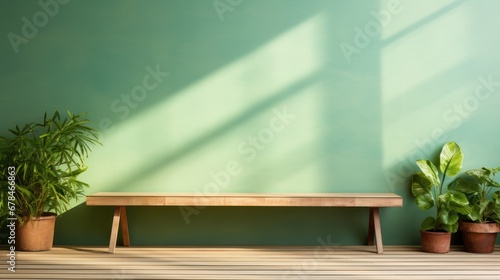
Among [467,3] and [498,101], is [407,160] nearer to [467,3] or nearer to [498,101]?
[498,101]

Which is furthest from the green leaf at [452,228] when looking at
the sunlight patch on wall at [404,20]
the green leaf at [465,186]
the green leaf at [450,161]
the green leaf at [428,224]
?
the sunlight patch on wall at [404,20]

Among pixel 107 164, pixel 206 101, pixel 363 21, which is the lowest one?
pixel 107 164

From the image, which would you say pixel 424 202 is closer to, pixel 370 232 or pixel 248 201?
pixel 370 232

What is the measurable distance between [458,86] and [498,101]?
363 millimetres

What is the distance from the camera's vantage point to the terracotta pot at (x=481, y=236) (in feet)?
15.7

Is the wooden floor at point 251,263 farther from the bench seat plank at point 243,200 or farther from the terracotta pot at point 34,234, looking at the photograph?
the bench seat plank at point 243,200

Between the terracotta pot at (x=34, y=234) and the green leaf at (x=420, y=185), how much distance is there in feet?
9.73

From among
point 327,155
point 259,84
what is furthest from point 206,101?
point 327,155

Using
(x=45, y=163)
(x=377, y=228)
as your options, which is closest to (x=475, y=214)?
(x=377, y=228)

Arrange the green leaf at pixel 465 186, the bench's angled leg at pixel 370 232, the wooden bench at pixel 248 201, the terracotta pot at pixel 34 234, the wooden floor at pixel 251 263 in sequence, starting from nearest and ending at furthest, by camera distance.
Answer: the wooden floor at pixel 251 263 → the wooden bench at pixel 248 201 → the terracotta pot at pixel 34 234 → the green leaf at pixel 465 186 → the bench's angled leg at pixel 370 232

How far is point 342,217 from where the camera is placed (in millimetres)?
5164

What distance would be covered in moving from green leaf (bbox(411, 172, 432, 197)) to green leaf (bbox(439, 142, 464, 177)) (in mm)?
157

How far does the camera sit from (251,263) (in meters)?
4.37

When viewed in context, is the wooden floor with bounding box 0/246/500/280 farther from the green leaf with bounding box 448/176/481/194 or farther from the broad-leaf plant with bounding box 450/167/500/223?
the green leaf with bounding box 448/176/481/194
